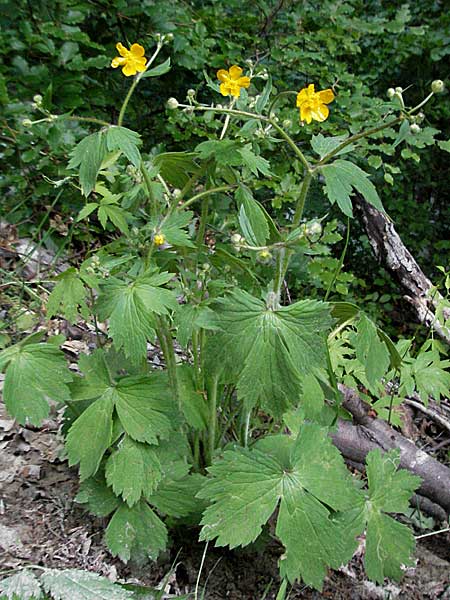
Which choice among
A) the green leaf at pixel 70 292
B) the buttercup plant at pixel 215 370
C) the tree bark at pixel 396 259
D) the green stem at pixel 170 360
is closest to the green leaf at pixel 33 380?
the buttercup plant at pixel 215 370

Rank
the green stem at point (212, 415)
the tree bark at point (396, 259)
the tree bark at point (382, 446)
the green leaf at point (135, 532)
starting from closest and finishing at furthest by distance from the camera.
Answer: the green leaf at point (135, 532) < the green stem at point (212, 415) < the tree bark at point (382, 446) < the tree bark at point (396, 259)

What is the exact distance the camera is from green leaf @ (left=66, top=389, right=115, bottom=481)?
1256 millimetres

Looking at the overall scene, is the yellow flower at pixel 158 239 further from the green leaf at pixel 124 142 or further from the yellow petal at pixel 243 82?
the yellow petal at pixel 243 82

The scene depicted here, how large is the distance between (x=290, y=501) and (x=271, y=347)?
0.34 metres

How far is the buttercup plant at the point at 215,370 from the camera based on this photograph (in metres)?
1.16

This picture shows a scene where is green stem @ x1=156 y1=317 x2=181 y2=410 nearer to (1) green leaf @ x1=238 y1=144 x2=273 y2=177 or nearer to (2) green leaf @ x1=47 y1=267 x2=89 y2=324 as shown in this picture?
(2) green leaf @ x1=47 y1=267 x2=89 y2=324

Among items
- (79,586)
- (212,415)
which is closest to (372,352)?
(212,415)

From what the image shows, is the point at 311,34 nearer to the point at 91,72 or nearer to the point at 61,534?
the point at 91,72

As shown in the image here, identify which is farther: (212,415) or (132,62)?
(212,415)

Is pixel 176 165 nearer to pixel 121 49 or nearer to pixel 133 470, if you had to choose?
pixel 121 49

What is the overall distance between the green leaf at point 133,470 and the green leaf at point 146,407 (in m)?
0.04

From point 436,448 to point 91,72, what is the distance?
232 cm

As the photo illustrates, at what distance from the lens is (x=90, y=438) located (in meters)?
1.27

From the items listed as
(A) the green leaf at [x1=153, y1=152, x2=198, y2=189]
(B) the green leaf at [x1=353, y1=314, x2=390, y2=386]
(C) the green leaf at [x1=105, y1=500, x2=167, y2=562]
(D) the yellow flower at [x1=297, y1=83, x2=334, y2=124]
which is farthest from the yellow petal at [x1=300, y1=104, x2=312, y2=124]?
(C) the green leaf at [x1=105, y1=500, x2=167, y2=562]
